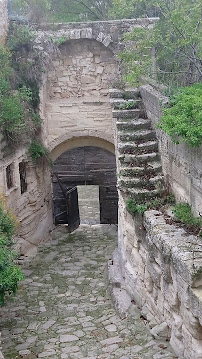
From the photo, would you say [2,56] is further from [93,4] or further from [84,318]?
[93,4]

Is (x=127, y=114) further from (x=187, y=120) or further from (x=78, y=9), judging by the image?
(x=78, y=9)

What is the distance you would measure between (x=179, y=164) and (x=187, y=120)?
123 centimetres

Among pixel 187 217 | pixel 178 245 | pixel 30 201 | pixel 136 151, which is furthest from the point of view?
pixel 30 201

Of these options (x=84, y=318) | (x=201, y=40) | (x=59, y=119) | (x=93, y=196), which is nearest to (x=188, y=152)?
(x=201, y=40)

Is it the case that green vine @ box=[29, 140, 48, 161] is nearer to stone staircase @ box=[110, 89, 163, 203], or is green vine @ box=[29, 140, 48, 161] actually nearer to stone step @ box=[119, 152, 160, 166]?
stone staircase @ box=[110, 89, 163, 203]

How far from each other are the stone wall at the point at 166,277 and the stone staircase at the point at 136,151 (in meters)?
0.60

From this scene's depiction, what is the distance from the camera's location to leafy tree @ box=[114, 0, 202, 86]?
9.75 meters

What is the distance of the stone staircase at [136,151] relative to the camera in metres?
8.90

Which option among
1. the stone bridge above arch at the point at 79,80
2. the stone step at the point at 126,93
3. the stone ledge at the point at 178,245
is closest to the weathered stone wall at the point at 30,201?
the stone bridge above arch at the point at 79,80

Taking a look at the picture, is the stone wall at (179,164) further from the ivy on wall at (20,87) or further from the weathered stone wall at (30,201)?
the weathered stone wall at (30,201)

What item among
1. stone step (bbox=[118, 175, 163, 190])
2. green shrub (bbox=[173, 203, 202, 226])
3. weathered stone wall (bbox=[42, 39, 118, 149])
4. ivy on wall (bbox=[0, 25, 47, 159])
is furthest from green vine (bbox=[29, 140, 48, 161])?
green shrub (bbox=[173, 203, 202, 226])

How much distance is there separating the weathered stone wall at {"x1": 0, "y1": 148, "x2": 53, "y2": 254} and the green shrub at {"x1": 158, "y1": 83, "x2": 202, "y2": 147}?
540cm

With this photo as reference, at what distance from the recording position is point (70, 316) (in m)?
9.40

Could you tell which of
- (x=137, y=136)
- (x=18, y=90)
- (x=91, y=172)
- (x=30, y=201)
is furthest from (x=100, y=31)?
(x=91, y=172)
